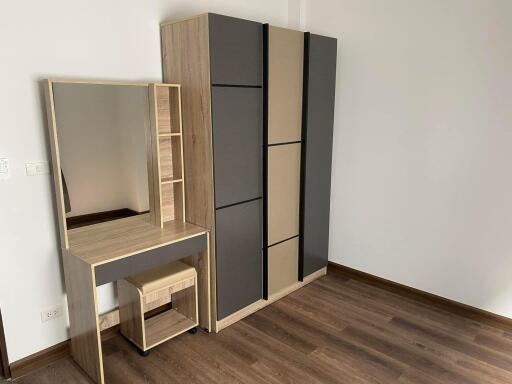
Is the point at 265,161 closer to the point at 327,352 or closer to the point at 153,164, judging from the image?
the point at 153,164

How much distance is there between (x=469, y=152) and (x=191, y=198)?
6.53 feet

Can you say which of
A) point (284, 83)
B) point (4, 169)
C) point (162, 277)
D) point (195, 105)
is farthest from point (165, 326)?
point (284, 83)

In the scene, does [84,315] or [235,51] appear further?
[235,51]

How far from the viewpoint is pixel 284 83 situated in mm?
2846

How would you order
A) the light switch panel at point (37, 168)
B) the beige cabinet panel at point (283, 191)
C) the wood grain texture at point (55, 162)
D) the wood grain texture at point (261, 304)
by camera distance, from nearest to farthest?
the wood grain texture at point (55, 162)
the light switch panel at point (37, 168)
the wood grain texture at point (261, 304)
the beige cabinet panel at point (283, 191)

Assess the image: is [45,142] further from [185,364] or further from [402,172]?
[402,172]

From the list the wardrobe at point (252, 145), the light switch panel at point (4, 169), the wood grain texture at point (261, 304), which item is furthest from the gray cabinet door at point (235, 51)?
the wood grain texture at point (261, 304)

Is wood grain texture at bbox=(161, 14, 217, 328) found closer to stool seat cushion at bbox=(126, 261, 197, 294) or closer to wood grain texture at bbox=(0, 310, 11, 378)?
stool seat cushion at bbox=(126, 261, 197, 294)

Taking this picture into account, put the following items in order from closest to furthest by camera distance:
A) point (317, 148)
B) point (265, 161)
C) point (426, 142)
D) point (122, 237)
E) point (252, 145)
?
point (122, 237)
point (252, 145)
point (265, 161)
point (426, 142)
point (317, 148)

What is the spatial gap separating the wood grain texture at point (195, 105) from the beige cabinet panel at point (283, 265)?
577mm

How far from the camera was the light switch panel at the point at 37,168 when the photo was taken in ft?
7.16

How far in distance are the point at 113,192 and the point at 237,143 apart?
87 cm

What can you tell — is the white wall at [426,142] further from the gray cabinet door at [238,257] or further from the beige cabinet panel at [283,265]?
the gray cabinet door at [238,257]

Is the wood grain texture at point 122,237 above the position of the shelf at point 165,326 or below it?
above
